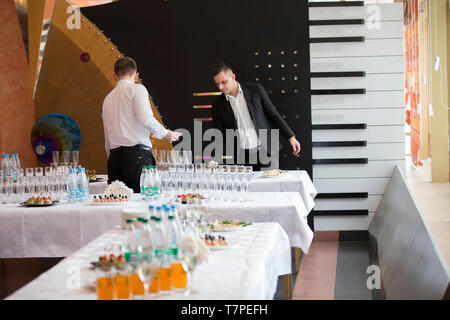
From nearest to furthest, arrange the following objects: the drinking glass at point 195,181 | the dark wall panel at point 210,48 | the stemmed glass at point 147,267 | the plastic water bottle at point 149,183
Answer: the stemmed glass at point 147,267, the plastic water bottle at point 149,183, the drinking glass at point 195,181, the dark wall panel at point 210,48

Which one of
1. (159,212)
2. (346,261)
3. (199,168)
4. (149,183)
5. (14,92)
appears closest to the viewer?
(159,212)

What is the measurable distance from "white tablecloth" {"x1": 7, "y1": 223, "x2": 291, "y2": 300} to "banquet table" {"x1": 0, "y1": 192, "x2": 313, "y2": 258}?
2.17 feet

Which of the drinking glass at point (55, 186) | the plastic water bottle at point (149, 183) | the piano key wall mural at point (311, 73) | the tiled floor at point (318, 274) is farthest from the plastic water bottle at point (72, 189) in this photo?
the piano key wall mural at point (311, 73)

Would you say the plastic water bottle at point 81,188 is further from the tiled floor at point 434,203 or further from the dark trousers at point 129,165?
the tiled floor at point 434,203

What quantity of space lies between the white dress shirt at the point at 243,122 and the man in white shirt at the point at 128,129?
1.46 meters

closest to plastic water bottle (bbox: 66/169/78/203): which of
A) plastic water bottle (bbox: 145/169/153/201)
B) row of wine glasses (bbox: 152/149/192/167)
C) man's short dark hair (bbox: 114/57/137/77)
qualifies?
plastic water bottle (bbox: 145/169/153/201)

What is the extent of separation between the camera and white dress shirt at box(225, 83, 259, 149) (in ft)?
19.5

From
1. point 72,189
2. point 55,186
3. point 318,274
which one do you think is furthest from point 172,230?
point 318,274

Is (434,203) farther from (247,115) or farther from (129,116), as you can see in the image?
(129,116)

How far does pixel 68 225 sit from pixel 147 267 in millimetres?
1906

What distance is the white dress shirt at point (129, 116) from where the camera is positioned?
14.8 feet

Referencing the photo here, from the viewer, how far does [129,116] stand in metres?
4.59
